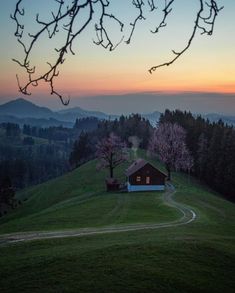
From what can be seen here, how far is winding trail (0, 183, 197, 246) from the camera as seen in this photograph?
29766 millimetres

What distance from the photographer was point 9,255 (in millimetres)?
23219

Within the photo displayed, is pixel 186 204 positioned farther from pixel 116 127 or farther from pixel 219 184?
pixel 116 127

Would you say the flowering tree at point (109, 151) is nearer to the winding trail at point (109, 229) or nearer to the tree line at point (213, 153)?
the winding trail at point (109, 229)

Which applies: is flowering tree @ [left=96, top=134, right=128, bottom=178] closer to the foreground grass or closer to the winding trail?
the foreground grass

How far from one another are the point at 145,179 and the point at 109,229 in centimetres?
4105

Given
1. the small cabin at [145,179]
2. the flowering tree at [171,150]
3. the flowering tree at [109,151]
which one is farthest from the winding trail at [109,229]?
the flowering tree at [109,151]

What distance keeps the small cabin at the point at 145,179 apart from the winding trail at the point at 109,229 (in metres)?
2.40

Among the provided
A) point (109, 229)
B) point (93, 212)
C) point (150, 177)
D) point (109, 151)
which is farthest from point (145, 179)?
point (109, 229)

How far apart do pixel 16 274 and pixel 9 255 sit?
538 centimetres

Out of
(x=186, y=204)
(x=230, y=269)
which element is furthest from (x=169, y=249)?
(x=186, y=204)

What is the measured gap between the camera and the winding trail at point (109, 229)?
29.8 m

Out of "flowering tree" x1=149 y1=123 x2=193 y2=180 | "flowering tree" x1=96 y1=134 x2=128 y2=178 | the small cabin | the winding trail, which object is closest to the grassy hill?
the winding trail

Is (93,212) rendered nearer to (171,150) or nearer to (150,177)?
(150,177)

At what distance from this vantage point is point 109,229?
36.3 metres
